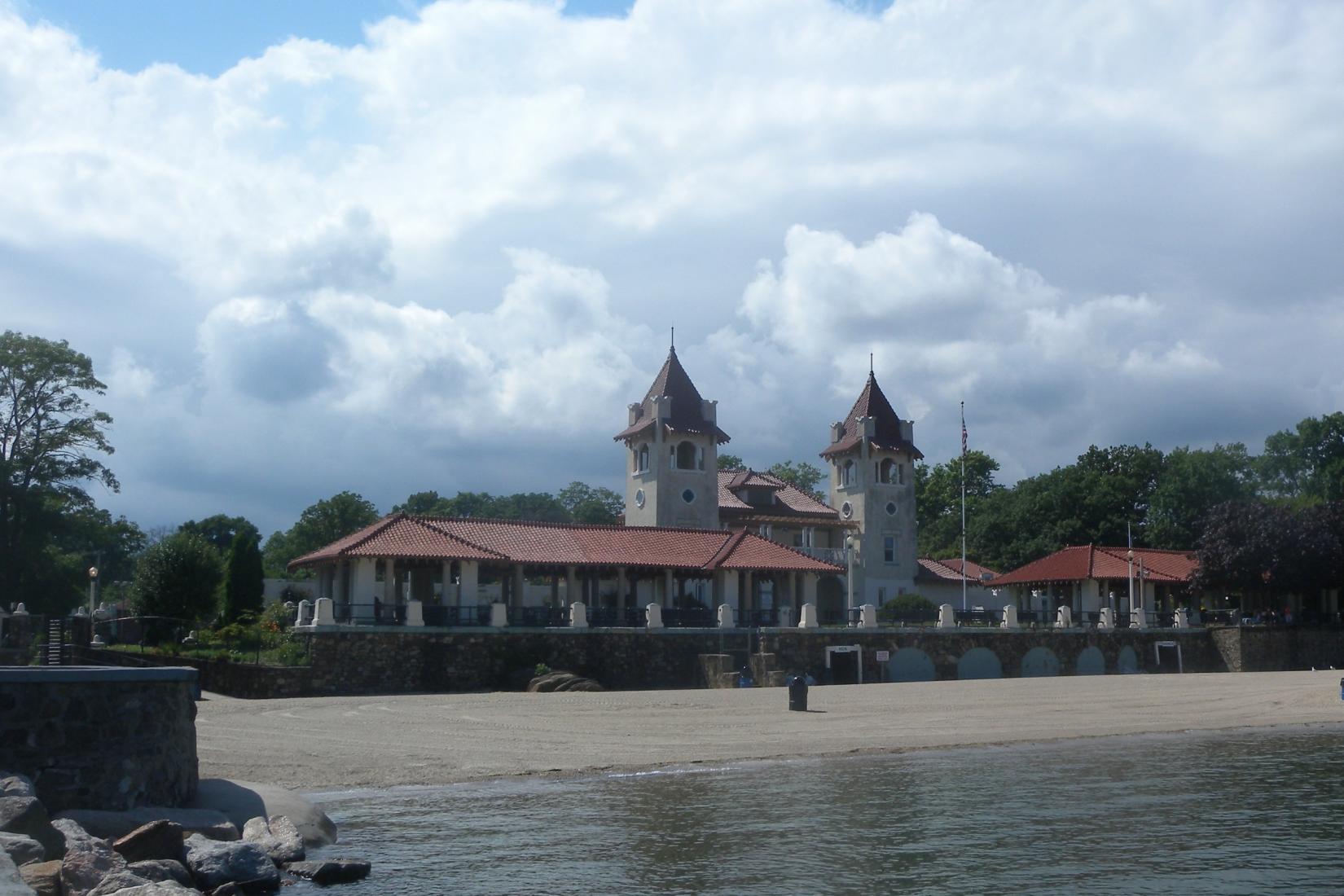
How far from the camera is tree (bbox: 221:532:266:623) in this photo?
5150 cm

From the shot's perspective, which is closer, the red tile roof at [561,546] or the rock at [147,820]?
the rock at [147,820]

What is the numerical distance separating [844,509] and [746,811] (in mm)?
47831

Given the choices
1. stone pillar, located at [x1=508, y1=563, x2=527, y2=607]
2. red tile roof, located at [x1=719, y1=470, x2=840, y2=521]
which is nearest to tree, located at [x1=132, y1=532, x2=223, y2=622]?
stone pillar, located at [x1=508, y1=563, x2=527, y2=607]

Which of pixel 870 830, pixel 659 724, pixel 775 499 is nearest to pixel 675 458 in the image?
pixel 775 499

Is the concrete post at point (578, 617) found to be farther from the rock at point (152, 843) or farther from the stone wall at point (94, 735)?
the rock at point (152, 843)

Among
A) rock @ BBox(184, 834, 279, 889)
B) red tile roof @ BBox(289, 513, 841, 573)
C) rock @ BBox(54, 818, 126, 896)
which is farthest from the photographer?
red tile roof @ BBox(289, 513, 841, 573)

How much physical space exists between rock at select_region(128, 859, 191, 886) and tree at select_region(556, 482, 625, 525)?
9386cm

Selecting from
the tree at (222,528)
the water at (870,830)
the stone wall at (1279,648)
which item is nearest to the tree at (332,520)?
the tree at (222,528)

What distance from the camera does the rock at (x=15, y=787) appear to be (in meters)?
13.6

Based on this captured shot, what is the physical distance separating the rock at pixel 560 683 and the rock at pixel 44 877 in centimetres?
2702

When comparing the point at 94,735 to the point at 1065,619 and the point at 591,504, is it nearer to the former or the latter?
the point at 1065,619

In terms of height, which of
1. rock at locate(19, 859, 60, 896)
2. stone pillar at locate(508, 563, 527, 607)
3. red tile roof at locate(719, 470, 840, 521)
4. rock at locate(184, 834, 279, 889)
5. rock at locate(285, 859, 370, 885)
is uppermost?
red tile roof at locate(719, 470, 840, 521)

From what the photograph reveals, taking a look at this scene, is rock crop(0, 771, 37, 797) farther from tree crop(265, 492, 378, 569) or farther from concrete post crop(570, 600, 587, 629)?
tree crop(265, 492, 378, 569)

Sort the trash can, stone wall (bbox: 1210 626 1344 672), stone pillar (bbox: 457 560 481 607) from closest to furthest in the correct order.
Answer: the trash can
stone pillar (bbox: 457 560 481 607)
stone wall (bbox: 1210 626 1344 672)
